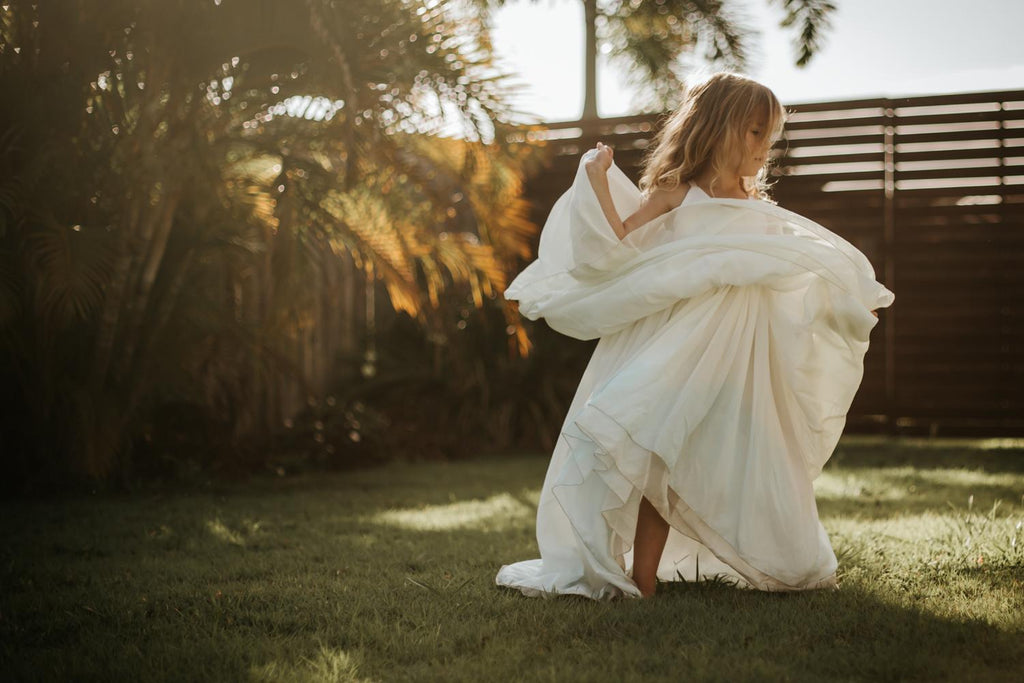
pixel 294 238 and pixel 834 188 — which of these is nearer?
pixel 294 238

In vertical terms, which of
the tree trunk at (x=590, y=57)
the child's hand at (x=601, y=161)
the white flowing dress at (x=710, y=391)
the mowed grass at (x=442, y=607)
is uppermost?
the tree trunk at (x=590, y=57)

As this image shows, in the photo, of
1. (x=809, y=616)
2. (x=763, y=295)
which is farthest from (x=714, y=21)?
(x=809, y=616)

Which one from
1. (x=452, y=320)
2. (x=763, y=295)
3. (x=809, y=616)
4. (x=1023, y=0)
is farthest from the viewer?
(x=452, y=320)

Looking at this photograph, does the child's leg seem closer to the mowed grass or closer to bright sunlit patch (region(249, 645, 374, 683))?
the mowed grass

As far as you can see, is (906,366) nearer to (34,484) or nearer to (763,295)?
(763,295)

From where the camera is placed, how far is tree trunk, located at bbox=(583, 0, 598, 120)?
10516mm

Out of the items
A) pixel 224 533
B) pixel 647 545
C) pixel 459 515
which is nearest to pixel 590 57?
pixel 459 515

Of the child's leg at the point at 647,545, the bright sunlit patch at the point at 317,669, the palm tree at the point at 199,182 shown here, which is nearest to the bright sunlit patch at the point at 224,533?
the palm tree at the point at 199,182

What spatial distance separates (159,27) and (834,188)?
5484 mm

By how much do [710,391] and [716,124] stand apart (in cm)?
90

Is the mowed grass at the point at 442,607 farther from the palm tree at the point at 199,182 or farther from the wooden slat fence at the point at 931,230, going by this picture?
the wooden slat fence at the point at 931,230

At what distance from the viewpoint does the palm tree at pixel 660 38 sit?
9.45 metres

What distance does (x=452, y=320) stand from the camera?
312 inches

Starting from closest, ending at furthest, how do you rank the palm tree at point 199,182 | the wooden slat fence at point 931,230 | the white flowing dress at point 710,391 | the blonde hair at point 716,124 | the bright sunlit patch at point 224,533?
the white flowing dress at point 710,391
the blonde hair at point 716,124
the bright sunlit patch at point 224,533
the palm tree at point 199,182
the wooden slat fence at point 931,230
